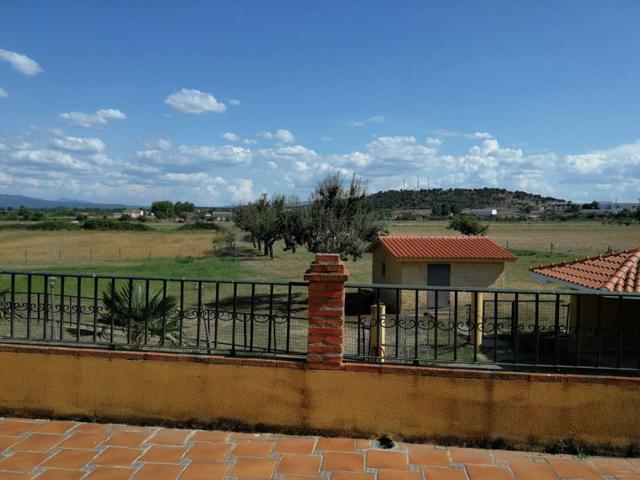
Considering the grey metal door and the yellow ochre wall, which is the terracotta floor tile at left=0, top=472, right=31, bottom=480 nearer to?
the yellow ochre wall

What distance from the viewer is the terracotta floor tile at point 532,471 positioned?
3.80m

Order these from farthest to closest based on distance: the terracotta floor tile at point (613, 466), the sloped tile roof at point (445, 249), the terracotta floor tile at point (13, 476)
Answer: the sloped tile roof at point (445, 249) → the terracotta floor tile at point (613, 466) → the terracotta floor tile at point (13, 476)

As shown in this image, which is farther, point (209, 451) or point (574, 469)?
point (209, 451)

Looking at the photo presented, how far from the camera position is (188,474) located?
3.72 metres

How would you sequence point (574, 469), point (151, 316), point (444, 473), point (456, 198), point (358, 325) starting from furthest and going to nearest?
point (456, 198) < point (151, 316) < point (358, 325) < point (574, 469) < point (444, 473)

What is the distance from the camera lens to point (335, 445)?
4.27 meters

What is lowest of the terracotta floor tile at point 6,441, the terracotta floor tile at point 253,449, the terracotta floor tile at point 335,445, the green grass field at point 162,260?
the green grass field at point 162,260

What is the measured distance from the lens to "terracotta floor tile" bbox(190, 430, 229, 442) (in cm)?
433

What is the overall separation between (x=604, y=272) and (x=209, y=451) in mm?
8794

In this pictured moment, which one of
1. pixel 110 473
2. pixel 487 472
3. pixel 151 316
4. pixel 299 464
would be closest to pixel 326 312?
pixel 299 464

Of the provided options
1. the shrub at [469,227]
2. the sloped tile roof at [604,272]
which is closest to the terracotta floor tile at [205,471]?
the sloped tile roof at [604,272]

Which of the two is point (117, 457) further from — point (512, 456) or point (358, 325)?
point (512, 456)

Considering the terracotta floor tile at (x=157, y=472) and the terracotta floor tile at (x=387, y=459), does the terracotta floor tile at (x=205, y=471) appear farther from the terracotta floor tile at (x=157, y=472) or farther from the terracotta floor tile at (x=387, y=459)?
the terracotta floor tile at (x=387, y=459)

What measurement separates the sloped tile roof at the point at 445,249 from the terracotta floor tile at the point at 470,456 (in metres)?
15.5
